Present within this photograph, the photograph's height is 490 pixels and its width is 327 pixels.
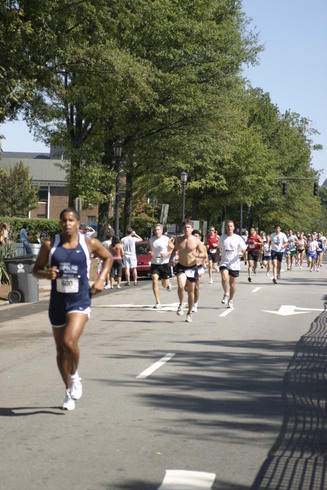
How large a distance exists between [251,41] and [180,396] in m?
40.0

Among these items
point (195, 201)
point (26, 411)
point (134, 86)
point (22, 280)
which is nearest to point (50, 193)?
point (195, 201)

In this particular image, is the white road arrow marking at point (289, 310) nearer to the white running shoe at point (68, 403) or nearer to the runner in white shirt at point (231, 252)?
the runner in white shirt at point (231, 252)

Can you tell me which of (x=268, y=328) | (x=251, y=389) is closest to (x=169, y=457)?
(x=251, y=389)

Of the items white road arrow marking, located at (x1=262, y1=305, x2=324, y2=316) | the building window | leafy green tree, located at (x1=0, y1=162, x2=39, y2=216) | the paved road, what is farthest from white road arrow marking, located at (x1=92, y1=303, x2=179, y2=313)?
the building window

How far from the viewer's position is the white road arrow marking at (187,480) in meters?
5.46

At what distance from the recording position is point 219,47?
4056 centimetres

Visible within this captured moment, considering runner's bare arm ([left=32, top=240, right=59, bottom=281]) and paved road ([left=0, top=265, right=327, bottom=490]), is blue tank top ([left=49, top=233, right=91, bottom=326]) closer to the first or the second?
runner's bare arm ([left=32, top=240, right=59, bottom=281])

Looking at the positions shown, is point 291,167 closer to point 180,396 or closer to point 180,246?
point 180,246

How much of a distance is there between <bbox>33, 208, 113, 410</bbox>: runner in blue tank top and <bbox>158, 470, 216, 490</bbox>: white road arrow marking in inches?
89.8

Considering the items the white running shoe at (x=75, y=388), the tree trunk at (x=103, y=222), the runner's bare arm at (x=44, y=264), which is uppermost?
the tree trunk at (x=103, y=222)

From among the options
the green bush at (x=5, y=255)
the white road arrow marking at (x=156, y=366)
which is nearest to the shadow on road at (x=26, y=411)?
the white road arrow marking at (x=156, y=366)

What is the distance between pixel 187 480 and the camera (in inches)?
221

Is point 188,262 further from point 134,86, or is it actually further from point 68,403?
point 134,86

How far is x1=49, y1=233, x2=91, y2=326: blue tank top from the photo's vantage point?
25.9 ft
